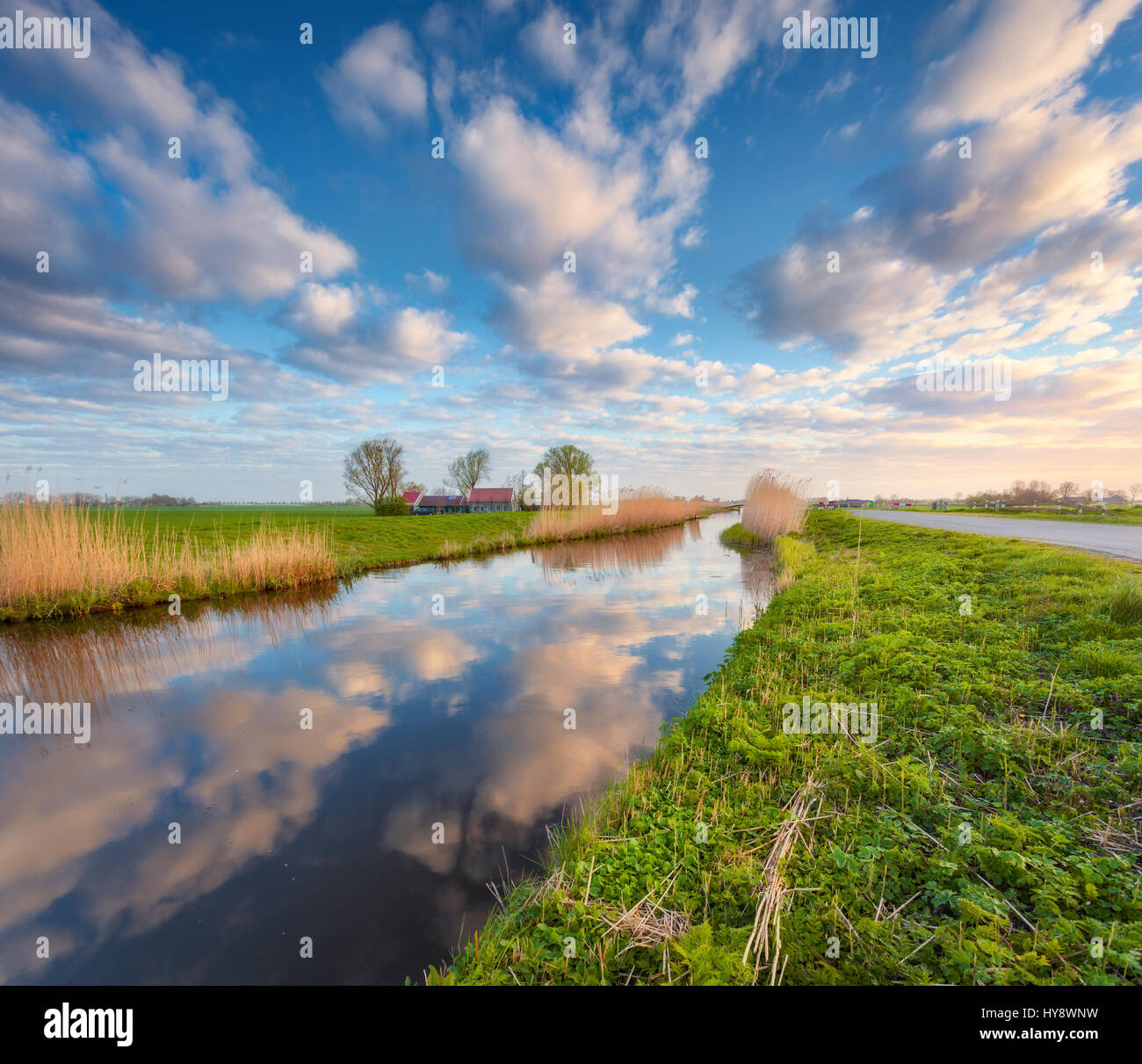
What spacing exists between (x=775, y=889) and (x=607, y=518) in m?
30.3

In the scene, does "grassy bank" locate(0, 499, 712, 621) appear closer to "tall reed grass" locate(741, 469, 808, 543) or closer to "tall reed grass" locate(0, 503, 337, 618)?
"tall reed grass" locate(0, 503, 337, 618)

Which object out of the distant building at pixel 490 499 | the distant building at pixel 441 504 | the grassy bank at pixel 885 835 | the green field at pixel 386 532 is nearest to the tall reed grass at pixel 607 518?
the green field at pixel 386 532

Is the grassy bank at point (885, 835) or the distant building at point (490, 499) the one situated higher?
the distant building at point (490, 499)

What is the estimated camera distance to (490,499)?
71625 millimetres

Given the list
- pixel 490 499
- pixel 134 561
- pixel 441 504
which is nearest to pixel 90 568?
pixel 134 561

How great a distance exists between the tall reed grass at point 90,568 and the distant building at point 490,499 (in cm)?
5600

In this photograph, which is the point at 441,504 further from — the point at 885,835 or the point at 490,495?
the point at 885,835

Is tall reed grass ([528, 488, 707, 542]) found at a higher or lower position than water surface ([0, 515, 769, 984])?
higher

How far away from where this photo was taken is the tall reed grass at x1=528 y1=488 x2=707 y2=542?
3034cm

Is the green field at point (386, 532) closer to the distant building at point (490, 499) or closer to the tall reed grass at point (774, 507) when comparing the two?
the tall reed grass at point (774, 507)

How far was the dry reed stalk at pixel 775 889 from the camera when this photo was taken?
8.57 ft

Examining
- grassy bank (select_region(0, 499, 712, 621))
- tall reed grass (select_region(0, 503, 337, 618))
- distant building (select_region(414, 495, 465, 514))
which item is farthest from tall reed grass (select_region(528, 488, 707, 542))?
distant building (select_region(414, 495, 465, 514))

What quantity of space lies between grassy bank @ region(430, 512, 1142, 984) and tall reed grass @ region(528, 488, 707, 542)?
2359 cm

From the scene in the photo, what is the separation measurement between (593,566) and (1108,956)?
61.1ft
